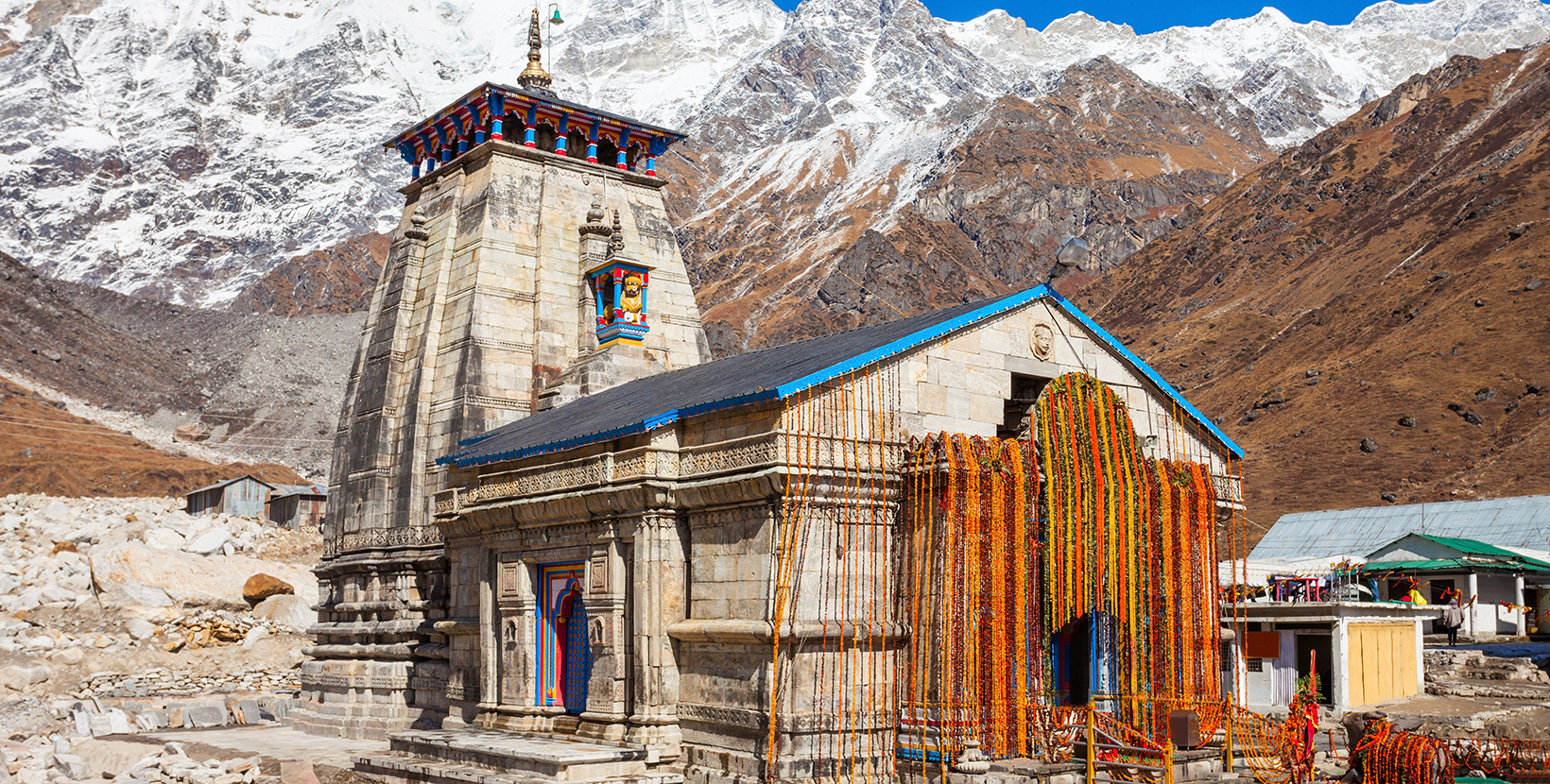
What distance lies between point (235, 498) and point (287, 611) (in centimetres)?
2982

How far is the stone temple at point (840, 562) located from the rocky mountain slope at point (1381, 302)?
→ 54297 millimetres

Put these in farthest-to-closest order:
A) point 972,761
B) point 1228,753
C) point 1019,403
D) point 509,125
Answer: point 509,125 < point 1019,403 < point 1228,753 < point 972,761

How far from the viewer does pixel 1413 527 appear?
173 ft

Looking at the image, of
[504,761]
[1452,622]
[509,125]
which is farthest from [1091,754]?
[1452,622]

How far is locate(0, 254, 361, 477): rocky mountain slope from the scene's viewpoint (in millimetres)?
108938

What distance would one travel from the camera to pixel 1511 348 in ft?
259

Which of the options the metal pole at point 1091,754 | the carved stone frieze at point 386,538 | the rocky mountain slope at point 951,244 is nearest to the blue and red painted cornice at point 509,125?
the carved stone frieze at point 386,538

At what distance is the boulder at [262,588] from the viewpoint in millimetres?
44750

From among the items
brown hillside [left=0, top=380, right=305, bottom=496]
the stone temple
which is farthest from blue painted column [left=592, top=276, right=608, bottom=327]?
brown hillside [left=0, top=380, right=305, bottom=496]

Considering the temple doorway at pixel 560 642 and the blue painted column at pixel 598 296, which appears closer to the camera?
the temple doorway at pixel 560 642

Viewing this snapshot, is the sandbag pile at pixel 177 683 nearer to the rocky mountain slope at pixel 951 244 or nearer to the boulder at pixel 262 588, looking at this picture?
the boulder at pixel 262 588

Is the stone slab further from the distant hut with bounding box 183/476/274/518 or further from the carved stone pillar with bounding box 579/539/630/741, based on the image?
the distant hut with bounding box 183/476/274/518

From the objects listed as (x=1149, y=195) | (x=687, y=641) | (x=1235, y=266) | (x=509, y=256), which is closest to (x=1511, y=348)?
(x=1235, y=266)

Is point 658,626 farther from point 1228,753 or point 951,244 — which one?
point 951,244
